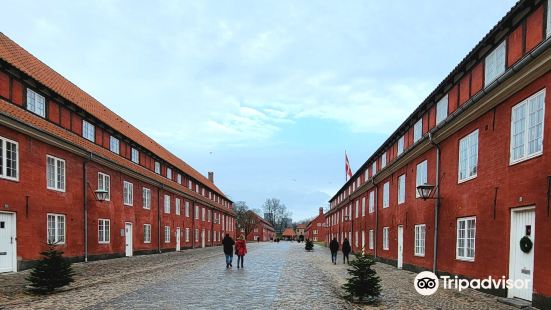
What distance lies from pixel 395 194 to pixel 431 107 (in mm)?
6984

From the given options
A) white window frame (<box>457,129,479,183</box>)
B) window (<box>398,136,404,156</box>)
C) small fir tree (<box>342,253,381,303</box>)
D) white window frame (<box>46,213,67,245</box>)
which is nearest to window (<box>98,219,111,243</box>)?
white window frame (<box>46,213,67,245</box>)

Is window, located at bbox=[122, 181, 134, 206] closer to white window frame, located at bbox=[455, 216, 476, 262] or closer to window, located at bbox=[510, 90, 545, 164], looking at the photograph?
white window frame, located at bbox=[455, 216, 476, 262]

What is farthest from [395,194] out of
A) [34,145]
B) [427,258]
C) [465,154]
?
[34,145]

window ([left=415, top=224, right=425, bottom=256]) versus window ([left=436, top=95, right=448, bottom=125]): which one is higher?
window ([left=436, top=95, right=448, bottom=125])

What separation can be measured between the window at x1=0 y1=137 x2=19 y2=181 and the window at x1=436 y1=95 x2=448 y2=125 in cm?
1579

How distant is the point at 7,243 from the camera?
592 inches

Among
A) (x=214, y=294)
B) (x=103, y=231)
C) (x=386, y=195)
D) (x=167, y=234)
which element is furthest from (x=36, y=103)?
(x=167, y=234)

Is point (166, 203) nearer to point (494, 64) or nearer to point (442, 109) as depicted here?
point (442, 109)

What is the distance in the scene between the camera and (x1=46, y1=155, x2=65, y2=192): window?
17.9 metres

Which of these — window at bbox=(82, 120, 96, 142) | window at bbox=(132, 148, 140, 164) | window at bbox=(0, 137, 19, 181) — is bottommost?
window at bbox=(0, 137, 19, 181)

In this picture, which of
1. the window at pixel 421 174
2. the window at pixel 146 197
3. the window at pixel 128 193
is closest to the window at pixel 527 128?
the window at pixel 421 174

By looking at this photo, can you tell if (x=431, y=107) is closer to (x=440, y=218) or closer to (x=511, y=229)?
(x=440, y=218)

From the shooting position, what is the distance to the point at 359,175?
123 feet

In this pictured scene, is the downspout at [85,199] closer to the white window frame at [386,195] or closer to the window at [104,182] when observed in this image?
the window at [104,182]
